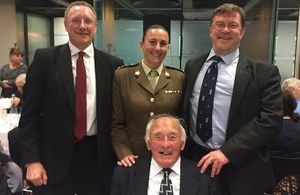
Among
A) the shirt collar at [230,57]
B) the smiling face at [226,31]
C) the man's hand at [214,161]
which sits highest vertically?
the smiling face at [226,31]

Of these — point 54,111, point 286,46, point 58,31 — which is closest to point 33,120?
point 54,111

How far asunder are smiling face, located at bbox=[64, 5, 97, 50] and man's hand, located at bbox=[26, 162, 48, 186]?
0.65 metres

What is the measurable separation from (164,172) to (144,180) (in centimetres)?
10

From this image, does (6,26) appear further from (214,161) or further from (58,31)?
(214,161)

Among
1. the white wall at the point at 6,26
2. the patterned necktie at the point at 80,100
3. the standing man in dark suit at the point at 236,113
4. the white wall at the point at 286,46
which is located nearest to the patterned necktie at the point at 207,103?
the standing man in dark suit at the point at 236,113

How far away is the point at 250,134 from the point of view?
171 centimetres

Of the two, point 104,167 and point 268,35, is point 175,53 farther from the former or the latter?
point 104,167

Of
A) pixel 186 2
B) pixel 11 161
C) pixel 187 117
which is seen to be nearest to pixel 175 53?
pixel 186 2

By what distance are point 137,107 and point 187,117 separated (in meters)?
0.26

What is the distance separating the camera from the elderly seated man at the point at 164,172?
5.77 feet

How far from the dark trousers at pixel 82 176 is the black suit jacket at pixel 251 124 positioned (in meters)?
0.69

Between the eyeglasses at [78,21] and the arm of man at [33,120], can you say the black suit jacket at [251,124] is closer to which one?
the eyeglasses at [78,21]

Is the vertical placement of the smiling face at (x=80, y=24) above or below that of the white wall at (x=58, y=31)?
below

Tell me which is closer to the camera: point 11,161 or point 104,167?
point 104,167
